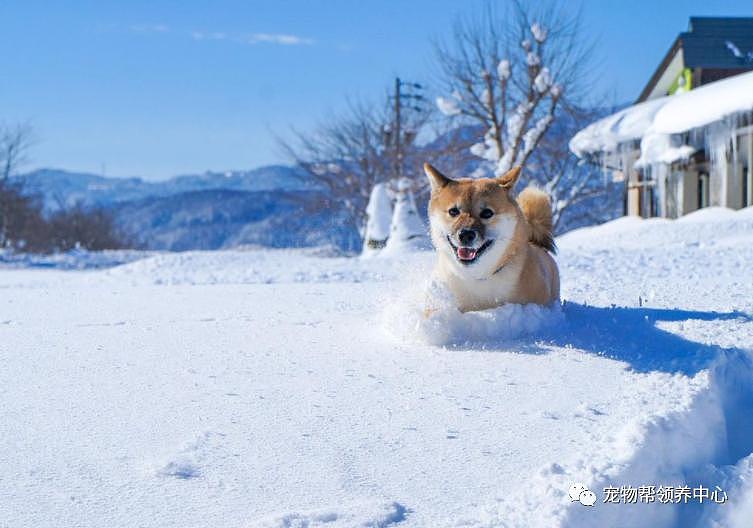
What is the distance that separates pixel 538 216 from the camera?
5.04m

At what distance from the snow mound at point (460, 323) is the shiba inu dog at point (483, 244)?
9 cm

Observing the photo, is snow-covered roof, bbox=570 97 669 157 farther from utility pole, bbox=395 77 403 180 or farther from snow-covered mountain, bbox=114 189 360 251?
snow-covered mountain, bbox=114 189 360 251

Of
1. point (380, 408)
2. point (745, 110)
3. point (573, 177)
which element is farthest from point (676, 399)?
point (573, 177)

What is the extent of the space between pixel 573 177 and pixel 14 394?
26531mm

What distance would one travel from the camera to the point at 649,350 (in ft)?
12.1

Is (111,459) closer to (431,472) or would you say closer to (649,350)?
(431,472)

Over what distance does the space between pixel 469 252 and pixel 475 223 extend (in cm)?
16

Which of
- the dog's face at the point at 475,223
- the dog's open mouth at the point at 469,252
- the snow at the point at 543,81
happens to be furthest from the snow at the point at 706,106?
the dog's open mouth at the point at 469,252

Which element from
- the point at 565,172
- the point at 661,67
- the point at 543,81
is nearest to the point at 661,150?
the point at 543,81

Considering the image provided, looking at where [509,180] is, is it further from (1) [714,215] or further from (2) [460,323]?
(1) [714,215]

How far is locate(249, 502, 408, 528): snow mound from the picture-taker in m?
1.82

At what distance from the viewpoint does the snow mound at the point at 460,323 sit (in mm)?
3785

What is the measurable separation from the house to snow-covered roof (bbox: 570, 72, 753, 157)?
0.02 m

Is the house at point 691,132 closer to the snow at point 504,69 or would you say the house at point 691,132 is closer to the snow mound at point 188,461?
the snow at point 504,69
